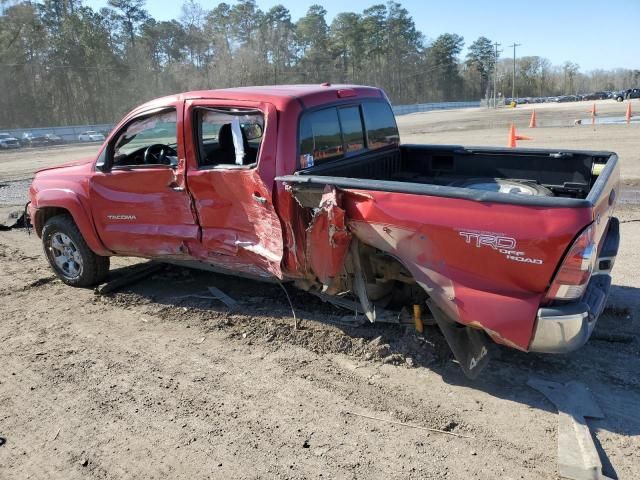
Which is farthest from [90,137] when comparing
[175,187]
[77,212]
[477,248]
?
[477,248]

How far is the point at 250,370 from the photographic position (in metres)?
4.02

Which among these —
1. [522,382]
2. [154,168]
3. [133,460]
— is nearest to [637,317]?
[522,382]

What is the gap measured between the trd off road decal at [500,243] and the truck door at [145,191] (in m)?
2.63

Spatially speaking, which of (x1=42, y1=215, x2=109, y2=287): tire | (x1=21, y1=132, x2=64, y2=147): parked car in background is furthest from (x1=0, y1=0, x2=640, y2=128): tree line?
(x1=42, y1=215, x2=109, y2=287): tire

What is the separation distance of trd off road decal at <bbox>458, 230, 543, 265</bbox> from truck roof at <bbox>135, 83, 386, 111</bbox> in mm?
1837

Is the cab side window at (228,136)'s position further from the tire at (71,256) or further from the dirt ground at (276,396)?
the tire at (71,256)

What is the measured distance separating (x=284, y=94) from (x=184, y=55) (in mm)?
73320

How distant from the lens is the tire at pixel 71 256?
5.77m

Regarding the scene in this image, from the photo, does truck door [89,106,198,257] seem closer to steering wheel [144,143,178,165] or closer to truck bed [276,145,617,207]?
steering wheel [144,143,178,165]

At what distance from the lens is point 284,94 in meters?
4.30

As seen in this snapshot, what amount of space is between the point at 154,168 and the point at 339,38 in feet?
315

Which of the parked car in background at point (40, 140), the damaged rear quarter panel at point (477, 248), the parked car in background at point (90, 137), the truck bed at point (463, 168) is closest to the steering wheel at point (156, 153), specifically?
the truck bed at point (463, 168)

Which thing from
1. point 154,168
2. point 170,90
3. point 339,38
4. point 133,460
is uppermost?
point 339,38

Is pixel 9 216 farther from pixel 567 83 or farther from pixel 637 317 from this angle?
pixel 567 83
